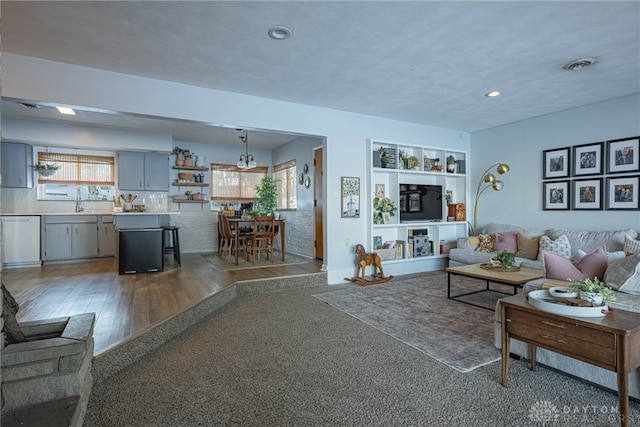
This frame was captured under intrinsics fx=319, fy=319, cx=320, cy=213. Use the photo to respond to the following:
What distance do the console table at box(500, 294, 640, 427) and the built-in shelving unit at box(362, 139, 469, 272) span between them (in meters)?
3.36

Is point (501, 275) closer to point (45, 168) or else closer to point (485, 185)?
point (485, 185)

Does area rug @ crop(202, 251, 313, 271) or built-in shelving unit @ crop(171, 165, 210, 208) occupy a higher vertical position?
built-in shelving unit @ crop(171, 165, 210, 208)

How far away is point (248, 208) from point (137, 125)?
281 cm

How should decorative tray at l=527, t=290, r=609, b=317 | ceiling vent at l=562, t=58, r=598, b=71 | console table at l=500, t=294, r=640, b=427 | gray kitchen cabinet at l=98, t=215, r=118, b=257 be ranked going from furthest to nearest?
gray kitchen cabinet at l=98, t=215, r=118, b=257 → ceiling vent at l=562, t=58, r=598, b=71 → decorative tray at l=527, t=290, r=609, b=317 → console table at l=500, t=294, r=640, b=427

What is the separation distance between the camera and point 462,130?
6266 millimetres

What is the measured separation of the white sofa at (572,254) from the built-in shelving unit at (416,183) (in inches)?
18.9

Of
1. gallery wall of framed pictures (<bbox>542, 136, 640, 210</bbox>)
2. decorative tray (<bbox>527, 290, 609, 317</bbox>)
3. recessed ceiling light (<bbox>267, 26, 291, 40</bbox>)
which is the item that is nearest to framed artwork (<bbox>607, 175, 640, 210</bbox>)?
gallery wall of framed pictures (<bbox>542, 136, 640, 210</bbox>)

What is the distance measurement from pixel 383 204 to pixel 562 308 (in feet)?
12.6

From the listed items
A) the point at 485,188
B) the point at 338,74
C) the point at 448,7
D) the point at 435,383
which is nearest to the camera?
the point at 435,383

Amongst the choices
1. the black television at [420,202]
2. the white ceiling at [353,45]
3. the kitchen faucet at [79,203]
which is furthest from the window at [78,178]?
the black television at [420,202]

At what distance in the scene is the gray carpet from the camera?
179cm

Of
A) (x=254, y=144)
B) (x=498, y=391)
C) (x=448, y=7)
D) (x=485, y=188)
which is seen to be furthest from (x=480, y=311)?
(x=254, y=144)

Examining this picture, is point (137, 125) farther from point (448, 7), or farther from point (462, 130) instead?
point (462, 130)

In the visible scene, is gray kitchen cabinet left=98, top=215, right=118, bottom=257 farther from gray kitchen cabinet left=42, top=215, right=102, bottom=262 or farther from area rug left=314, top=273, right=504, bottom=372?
area rug left=314, top=273, right=504, bottom=372
